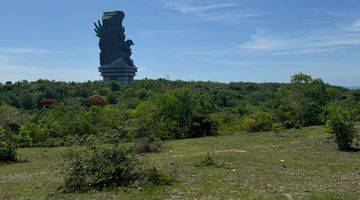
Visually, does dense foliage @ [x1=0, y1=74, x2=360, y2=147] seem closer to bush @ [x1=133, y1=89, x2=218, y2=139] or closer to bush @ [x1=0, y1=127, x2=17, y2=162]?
bush @ [x1=133, y1=89, x2=218, y2=139]

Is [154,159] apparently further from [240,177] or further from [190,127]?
[190,127]

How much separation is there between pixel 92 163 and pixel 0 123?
3144 cm

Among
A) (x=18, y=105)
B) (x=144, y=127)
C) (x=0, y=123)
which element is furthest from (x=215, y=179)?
(x=18, y=105)

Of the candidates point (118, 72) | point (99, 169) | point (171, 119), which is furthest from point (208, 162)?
point (118, 72)

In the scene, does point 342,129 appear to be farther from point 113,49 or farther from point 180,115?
point 113,49

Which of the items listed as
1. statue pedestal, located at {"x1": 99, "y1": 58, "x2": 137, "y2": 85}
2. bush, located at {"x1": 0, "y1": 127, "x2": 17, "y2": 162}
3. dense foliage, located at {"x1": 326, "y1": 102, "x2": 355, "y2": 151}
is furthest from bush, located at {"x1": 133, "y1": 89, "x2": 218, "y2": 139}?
statue pedestal, located at {"x1": 99, "y1": 58, "x2": 137, "y2": 85}

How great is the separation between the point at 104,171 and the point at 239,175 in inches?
255

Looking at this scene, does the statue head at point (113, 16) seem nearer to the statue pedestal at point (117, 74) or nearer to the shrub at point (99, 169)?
the statue pedestal at point (117, 74)

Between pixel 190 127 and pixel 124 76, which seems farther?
pixel 124 76

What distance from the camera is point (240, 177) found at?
75.7 ft

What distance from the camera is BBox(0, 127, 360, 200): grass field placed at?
19667 mm

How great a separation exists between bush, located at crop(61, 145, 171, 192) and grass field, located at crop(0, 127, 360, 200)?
824 millimetres

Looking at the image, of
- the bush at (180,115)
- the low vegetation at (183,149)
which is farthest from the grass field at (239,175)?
the bush at (180,115)

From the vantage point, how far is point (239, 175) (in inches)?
931
